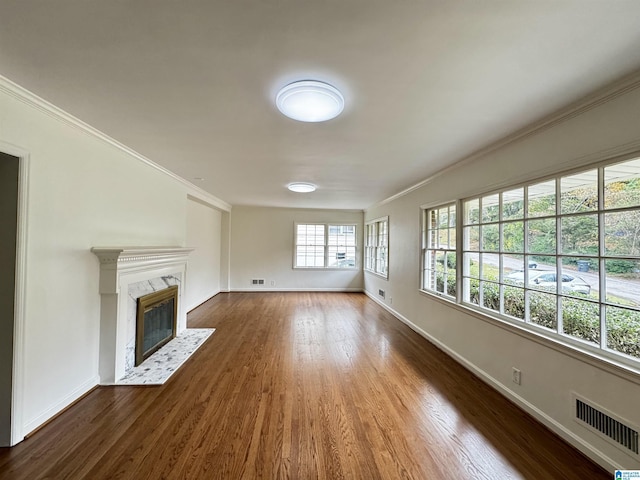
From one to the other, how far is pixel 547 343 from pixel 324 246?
6362mm

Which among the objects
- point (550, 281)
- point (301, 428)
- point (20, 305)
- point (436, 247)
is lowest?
point (301, 428)

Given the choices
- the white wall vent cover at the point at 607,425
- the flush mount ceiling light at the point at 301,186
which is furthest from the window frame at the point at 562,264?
the flush mount ceiling light at the point at 301,186

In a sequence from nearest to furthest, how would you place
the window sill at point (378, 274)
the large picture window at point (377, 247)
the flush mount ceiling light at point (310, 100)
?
the flush mount ceiling light at point (310, 100)
the window sill at point (378, 274)
the large picture window at point (377, 247)

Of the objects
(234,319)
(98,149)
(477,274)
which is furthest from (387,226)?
(98,149)

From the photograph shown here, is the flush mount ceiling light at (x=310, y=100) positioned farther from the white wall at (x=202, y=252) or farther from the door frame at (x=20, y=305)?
the white wall at (x=202, y=252)

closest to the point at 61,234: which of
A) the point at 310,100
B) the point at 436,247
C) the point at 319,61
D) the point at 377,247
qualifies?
the point at 310,100

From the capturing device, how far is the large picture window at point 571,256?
1810 millimetres

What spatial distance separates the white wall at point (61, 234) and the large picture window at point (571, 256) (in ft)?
13.2

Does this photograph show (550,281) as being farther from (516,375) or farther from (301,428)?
(301,428)

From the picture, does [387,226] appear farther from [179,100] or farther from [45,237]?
[45,237]

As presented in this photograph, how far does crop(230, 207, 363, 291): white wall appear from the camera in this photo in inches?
314

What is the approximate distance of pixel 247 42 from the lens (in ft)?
4.71

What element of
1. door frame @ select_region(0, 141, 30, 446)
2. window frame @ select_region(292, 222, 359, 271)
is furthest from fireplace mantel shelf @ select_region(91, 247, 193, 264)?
window frame @ select_region(292, 222, 359, 271)

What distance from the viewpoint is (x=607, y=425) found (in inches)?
71.2
